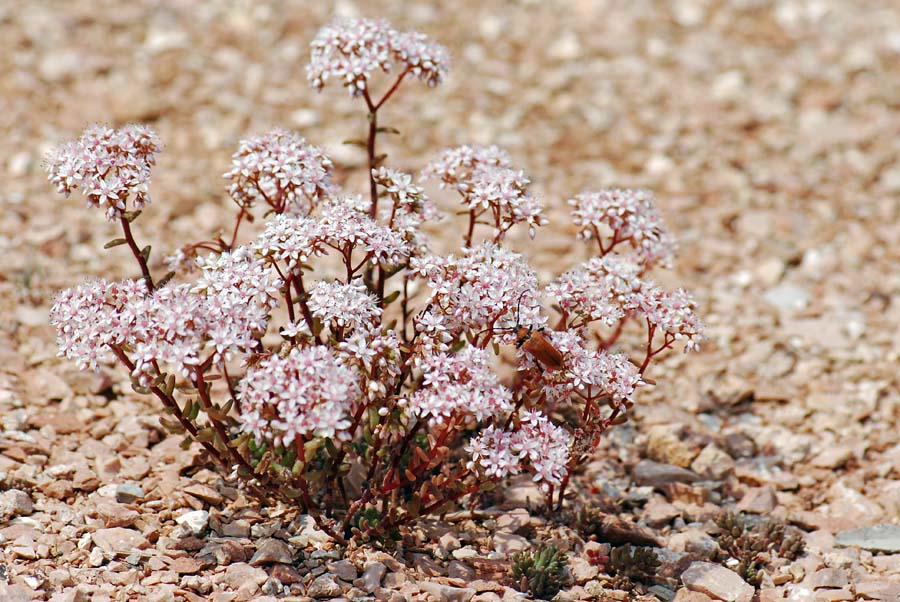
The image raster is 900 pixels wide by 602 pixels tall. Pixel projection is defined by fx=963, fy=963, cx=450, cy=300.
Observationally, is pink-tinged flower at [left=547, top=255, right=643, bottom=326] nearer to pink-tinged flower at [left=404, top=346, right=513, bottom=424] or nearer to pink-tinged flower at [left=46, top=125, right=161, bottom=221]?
pink-tinged flower at [left=404, top=346, right=513, bottom=424]

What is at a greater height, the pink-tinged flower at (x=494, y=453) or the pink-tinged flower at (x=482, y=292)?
the pink-tinged flower at (x=482, y=292)

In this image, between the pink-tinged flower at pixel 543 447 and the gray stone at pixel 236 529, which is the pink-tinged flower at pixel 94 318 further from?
the pink-tinged flower at pixel 543 447

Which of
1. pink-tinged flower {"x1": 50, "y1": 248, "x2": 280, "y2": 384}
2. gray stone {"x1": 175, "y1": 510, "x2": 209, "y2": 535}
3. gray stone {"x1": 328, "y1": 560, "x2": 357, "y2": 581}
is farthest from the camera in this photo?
gray stone {"x1": 175, "y1": 510, "x2": 209, "y2": 535}

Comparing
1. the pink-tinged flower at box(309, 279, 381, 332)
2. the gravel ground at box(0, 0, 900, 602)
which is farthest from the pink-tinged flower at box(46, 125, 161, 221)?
the gravel ground at box(0, 0, 900, 602)

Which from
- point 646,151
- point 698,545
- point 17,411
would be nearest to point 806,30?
point 646,151

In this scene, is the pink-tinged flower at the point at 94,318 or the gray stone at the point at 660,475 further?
the gray stone at the point at 660,475

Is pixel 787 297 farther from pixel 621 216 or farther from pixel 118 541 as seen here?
pixel 118 541

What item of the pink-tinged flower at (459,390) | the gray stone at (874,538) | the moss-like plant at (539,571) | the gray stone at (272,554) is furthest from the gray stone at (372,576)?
the gray stone at (874,538)
